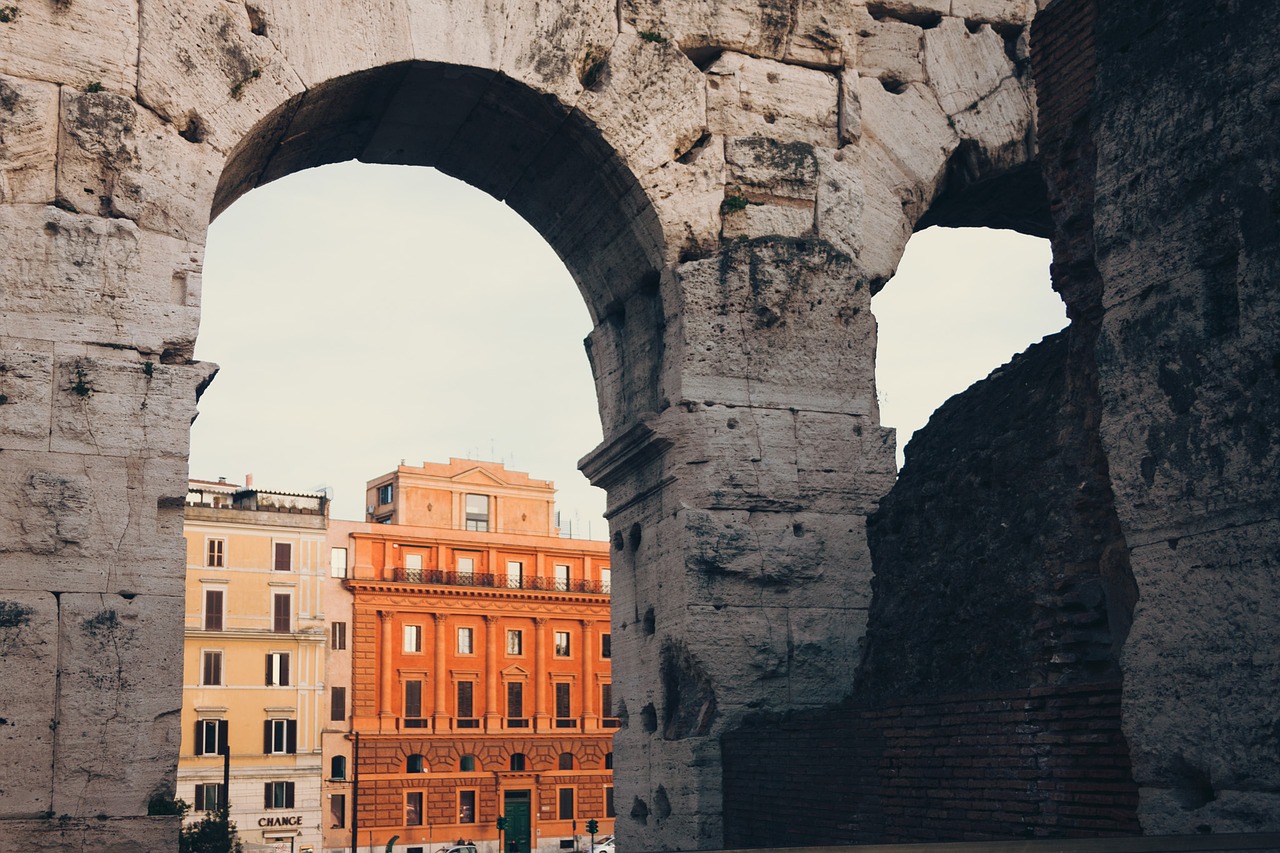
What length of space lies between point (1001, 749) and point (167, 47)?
5.48 m

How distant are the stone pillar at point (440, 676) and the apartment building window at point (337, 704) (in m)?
2.17

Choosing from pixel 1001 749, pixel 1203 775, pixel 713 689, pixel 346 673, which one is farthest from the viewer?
pixel 346 673

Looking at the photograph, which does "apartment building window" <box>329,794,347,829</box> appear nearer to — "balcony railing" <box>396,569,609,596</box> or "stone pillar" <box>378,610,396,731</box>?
"stone pillar" <box>378,610,396,731</box>

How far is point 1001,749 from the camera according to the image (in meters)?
5.82

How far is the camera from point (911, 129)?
32.0 feet

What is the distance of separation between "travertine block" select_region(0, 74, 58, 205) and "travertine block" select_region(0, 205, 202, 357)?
0.11 m

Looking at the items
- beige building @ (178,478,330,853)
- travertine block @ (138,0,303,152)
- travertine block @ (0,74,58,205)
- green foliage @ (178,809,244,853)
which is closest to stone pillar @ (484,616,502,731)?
beige building @ (178,478,330,853)

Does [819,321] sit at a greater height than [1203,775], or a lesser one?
greater

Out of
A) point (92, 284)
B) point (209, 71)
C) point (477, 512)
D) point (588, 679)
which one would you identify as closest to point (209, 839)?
point (92, 284)

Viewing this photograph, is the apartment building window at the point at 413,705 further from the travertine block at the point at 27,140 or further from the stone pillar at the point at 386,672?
the travertine block at the point at 27,140

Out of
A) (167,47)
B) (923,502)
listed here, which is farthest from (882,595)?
(167,47)

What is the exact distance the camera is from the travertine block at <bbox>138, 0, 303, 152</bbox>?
773 cm

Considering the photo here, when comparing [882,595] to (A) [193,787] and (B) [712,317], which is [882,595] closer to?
(B) [712,317]

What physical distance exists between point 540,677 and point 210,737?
8.15m
